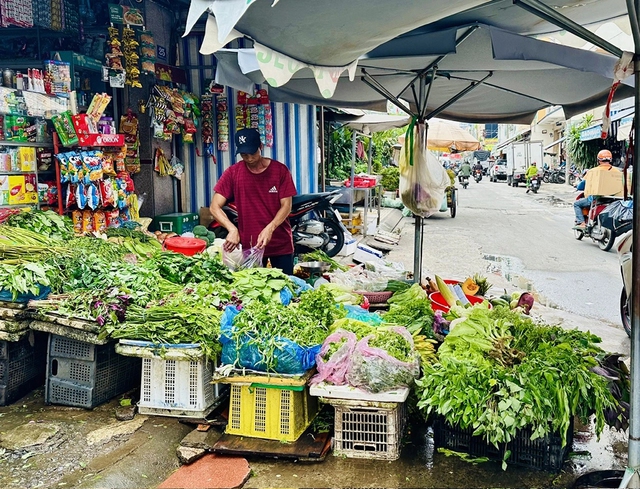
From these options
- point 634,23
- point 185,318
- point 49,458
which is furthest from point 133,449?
point 634,23

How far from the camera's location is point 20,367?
4.70m

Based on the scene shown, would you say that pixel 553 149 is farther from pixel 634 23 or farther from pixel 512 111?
pixel 634 23

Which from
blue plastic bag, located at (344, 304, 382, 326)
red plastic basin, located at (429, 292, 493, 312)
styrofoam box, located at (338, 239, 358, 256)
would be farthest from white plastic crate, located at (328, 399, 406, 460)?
styrofoam box, located at (338, 239, 358, 256)

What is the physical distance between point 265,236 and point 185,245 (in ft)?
5.07

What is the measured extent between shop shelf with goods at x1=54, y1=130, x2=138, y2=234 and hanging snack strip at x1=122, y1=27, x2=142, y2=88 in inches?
39.7

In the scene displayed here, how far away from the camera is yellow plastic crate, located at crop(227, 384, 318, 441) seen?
12.8 ft

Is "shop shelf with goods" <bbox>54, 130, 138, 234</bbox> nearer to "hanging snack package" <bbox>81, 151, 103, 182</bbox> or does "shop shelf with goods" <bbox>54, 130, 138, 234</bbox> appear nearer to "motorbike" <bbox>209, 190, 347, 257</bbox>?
"hanging snack package" <bbox>81, 151, 103, 182</bbox>

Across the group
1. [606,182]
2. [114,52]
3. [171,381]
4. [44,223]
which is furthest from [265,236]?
[606,182]

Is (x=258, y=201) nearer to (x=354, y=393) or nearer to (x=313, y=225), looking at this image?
(x=354, y=393)

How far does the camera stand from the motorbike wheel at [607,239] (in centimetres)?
1190

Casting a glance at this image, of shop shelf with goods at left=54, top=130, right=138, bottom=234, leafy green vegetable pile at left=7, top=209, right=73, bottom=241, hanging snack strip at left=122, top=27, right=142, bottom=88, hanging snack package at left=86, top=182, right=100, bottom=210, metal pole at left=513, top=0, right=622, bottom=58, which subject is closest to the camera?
metal pole at left=513, top=0, right=622, bottom=58

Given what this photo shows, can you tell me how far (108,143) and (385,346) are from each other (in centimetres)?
459

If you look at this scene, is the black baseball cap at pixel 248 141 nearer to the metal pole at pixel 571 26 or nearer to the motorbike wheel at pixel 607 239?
the metal pole at pixel 571 26

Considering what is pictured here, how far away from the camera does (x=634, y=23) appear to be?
122 inches
